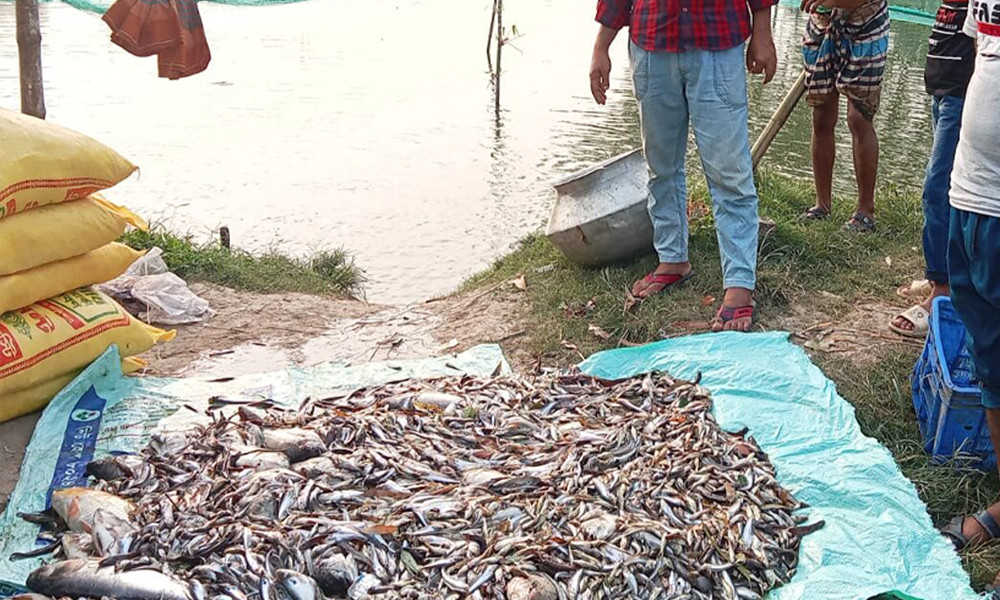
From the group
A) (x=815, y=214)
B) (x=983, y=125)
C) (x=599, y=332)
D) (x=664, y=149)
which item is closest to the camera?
(x=983, y=125)

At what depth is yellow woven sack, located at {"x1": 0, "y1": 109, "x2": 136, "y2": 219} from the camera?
3.72m

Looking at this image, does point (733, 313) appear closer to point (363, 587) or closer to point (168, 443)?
point (363, 587)

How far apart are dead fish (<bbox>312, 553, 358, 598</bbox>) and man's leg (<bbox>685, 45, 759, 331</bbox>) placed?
2.38m

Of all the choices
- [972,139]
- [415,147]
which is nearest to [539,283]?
[972,139]

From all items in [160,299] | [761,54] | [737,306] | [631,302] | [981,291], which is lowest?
[160,299]

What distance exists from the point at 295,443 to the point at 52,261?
1563 mm

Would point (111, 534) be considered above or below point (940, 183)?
below

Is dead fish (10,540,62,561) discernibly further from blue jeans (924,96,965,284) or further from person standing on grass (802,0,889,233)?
person standing on grass (802,0,889,233)

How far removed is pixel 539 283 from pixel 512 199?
13.9 feet

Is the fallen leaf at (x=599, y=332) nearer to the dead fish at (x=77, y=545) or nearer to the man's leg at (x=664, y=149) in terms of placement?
the man's leg at (x=664, y=149)

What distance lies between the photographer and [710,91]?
13.7 feet

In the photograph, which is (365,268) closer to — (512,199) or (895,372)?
(512,199)

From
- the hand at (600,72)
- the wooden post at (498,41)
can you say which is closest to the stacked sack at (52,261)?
the hand at (600,72)

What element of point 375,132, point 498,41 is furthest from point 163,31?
point 498,41
